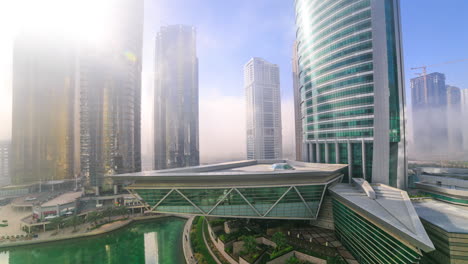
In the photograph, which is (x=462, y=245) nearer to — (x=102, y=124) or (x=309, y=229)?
(x=309, y=229)

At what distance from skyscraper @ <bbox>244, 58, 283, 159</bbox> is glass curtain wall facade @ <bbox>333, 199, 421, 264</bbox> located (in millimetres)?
106206

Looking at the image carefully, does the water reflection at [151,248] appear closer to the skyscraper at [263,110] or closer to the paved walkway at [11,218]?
the paved walkway at [11,218]

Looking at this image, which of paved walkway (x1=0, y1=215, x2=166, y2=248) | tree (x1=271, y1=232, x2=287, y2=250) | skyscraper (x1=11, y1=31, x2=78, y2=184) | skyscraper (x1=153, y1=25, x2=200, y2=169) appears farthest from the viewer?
skyscraper (x1=153, y1=25, x2=200, y2=169)

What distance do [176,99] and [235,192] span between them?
98761 millimetres

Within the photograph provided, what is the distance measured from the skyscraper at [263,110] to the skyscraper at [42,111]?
359 ft

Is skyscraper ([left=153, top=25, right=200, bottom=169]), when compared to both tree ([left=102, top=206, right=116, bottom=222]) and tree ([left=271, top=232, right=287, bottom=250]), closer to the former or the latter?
tree ([left=102, top=206, right=116, bottom=222])

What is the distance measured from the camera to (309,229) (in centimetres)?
3750

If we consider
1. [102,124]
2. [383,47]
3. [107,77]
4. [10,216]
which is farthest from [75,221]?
[383,47]

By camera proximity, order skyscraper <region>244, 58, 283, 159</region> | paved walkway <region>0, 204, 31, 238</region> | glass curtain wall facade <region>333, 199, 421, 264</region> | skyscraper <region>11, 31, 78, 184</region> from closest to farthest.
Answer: glass curtain wall facade <region>333, 199, 421, 264</region> < paved walkway <region>0, 204, 31, 238</region> < skyscraper <region>11, 31, 78, 184</region> < skyscraper <region>244, 58, 283, 159</region>

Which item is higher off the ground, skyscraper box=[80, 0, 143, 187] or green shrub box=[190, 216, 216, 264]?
skyscraper box=[80, 0, 143, 187]

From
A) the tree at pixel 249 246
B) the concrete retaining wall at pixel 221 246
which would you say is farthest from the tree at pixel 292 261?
the concrete retaining wall at pixel 221 246

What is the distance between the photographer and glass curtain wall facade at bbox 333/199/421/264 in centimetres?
1825

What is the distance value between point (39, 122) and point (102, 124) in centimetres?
4435

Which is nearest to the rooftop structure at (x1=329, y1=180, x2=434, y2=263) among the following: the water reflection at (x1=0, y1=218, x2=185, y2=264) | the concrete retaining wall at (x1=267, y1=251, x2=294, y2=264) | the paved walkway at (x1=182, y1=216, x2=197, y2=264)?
the concrete retaining wall at (x1=267, y1=251, x2=294, y2=264)
